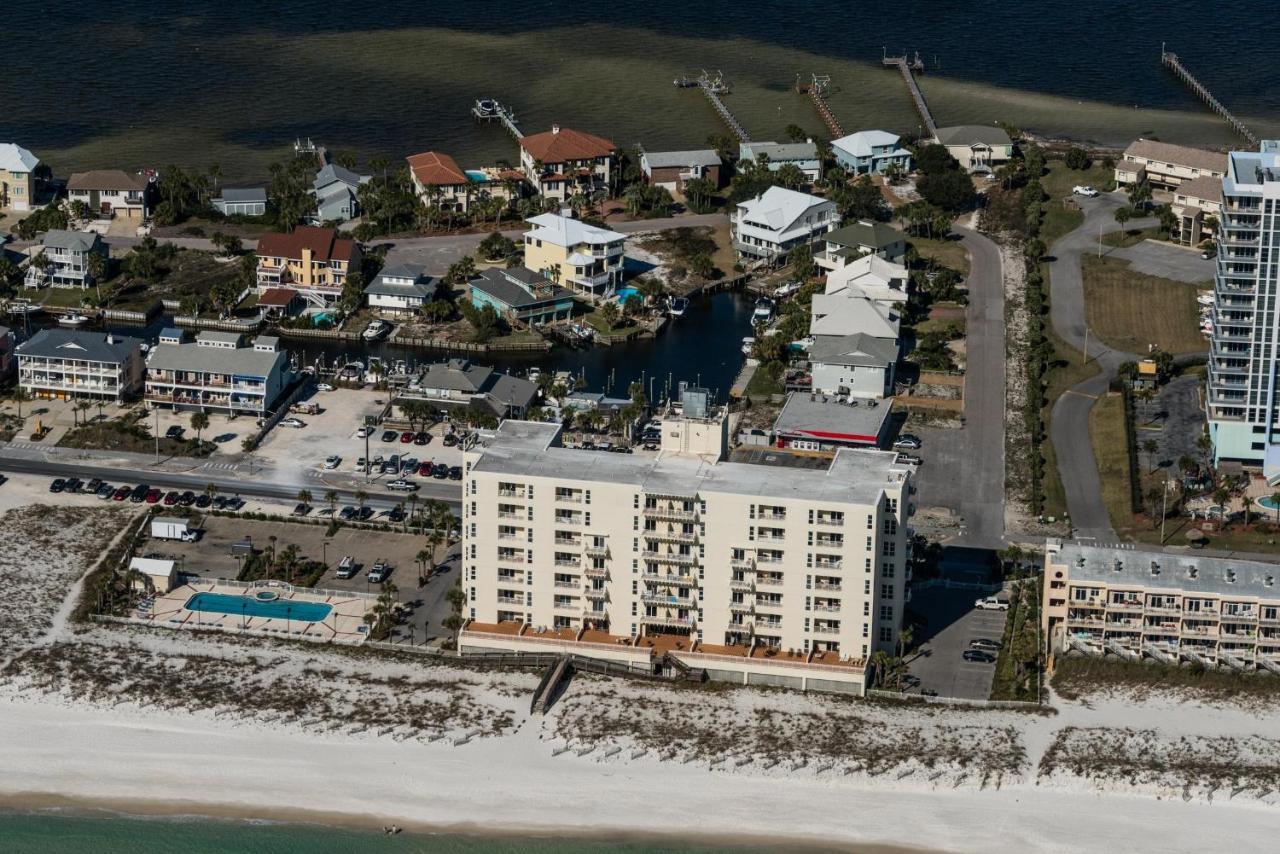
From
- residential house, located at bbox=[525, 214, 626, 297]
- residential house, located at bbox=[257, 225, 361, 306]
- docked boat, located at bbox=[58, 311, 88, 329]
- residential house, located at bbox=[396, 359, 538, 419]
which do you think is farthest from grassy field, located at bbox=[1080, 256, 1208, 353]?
docked boat, located at bbox=[58, 311, 88, 329]

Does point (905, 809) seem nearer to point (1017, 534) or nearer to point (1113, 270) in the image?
point (1017, 534)

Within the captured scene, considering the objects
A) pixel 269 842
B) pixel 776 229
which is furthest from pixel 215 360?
pixel 269 842

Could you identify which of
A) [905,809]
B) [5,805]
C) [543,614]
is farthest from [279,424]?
[905,809]

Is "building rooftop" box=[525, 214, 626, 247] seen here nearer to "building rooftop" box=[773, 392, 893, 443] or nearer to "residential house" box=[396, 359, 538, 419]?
"residential house" box=[396, 359, 538, 419]

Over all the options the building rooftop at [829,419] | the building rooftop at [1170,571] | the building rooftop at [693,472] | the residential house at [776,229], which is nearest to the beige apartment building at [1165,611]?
the building rooftop at [1170,571]

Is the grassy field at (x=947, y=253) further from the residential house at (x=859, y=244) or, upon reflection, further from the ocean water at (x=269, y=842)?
the ocean water at (x=269, y=842)
